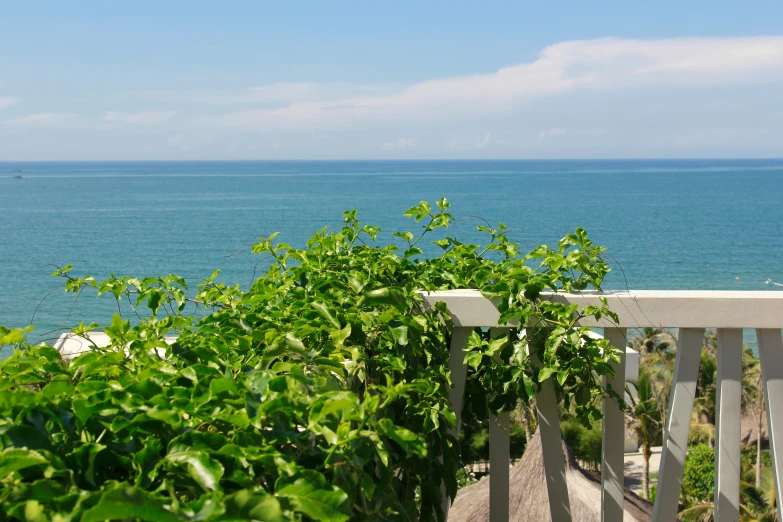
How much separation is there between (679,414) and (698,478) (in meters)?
25.7

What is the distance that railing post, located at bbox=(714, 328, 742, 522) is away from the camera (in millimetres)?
1869

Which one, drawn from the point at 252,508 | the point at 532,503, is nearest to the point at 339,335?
the point at 252,508

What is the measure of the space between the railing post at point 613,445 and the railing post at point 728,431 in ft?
0.84

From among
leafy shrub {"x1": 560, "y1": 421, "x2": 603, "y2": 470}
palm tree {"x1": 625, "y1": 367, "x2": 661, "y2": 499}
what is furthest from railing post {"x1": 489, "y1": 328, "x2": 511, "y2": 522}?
leafy shrub {"x1": 560, "y1": 421, "x2": 603, "y2": 470}

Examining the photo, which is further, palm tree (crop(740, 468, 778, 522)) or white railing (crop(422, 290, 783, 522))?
palm tree (crop(740, 468, 778, 522))

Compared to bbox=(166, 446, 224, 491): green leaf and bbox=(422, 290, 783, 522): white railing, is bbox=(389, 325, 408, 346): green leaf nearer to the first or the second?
bbox=(422, 290, 783, 522): white railing

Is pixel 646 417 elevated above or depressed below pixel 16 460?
below

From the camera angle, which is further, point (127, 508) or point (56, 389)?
point (56, 389)

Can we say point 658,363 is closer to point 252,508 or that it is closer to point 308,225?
point 252,508

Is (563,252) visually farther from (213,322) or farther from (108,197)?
(108,197)

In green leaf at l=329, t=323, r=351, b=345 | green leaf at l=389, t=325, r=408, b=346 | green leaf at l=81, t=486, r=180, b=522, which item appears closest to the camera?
green leaf at l=81, t=486, r=180, b=522

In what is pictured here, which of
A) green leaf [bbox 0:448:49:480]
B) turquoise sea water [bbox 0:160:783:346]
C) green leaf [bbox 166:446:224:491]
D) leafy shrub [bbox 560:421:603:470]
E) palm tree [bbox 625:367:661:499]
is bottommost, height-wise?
leafy shrub [bbox 560:421:603:470]

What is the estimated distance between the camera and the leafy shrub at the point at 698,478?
23.2 m

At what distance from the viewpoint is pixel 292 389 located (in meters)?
0.90
